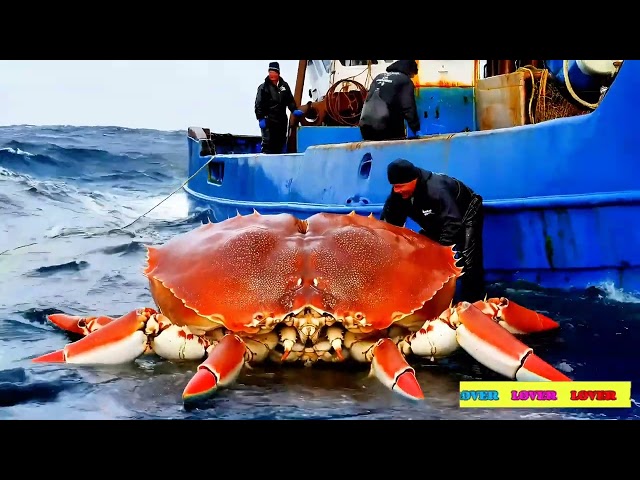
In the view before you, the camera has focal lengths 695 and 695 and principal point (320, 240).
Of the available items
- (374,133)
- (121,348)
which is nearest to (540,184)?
(374,133)

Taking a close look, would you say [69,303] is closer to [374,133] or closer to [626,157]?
[374,133]

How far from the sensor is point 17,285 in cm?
363

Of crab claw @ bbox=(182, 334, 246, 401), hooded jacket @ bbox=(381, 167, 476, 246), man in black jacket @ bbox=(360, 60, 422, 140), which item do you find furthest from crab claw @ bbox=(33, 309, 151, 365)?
man in black jacket @ bbox=(360, 60, 422, 140)

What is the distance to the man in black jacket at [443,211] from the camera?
3656 mm

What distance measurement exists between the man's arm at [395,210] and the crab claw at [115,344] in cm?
148

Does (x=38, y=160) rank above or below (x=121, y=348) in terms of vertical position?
above

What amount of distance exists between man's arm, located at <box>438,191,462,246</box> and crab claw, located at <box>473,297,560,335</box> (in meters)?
0.53

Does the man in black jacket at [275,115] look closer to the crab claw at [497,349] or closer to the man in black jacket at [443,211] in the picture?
the man in black jacket at [443,211]

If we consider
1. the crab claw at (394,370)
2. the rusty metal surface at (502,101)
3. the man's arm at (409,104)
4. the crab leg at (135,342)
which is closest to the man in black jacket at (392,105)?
the man's arm at (409,104)

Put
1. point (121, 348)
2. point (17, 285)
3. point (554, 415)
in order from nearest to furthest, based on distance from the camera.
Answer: point (554, 415)
point (121, 348)
point (17, 285)

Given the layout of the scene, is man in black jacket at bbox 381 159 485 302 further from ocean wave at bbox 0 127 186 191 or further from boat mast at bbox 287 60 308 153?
boat mast at bbox 287 60 308 153

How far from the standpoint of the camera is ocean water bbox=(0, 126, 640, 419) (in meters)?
2.78

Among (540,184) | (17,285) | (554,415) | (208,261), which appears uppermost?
(540,184)
